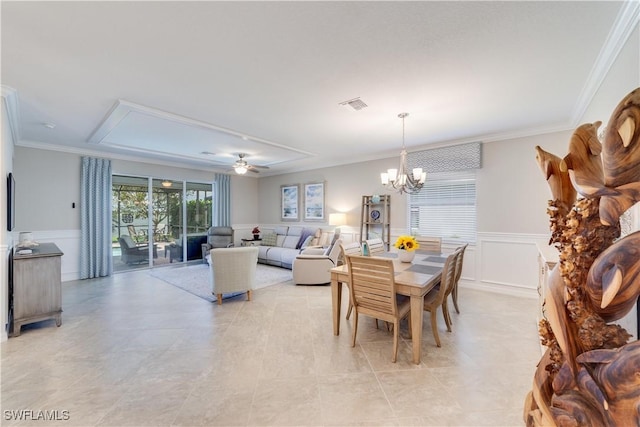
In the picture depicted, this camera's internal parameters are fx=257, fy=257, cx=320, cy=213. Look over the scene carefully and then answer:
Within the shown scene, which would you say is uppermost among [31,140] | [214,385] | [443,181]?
[31,140]

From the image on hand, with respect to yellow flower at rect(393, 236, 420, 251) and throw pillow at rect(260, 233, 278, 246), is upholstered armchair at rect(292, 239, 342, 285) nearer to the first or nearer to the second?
yellow flower at rect(393, 236, 420, 251)

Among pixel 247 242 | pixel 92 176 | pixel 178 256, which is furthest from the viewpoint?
pixel 247 242

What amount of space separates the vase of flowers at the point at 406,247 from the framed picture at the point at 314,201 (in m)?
3.65

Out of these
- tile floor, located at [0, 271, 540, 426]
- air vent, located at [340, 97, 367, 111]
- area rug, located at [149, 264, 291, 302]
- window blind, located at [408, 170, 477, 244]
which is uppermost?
air vent, located at [340, 97, 367, 111]

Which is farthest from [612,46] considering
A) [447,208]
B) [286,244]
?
Answer: [286,244]

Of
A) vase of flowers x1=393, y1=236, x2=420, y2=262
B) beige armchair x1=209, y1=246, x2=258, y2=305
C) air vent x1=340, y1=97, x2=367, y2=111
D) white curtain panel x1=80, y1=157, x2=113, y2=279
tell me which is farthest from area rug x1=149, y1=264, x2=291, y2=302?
air vent x1=340, y1=97, x2=367, y2=111

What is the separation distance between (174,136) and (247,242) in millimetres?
3595

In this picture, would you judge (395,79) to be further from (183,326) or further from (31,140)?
(31,140)

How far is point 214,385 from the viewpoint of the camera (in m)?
2.01

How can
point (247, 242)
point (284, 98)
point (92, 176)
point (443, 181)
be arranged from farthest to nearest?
point (247, 242) → point (92, 176) → point (443, 181) → point (284, 98)

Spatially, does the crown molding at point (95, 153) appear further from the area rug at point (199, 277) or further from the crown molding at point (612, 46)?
the crown molding at point (612, 46)

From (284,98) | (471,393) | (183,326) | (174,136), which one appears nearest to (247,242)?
(174,136)

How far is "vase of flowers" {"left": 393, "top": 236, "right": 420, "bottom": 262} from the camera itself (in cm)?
307

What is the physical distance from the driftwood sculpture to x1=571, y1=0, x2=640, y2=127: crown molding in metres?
1.29
